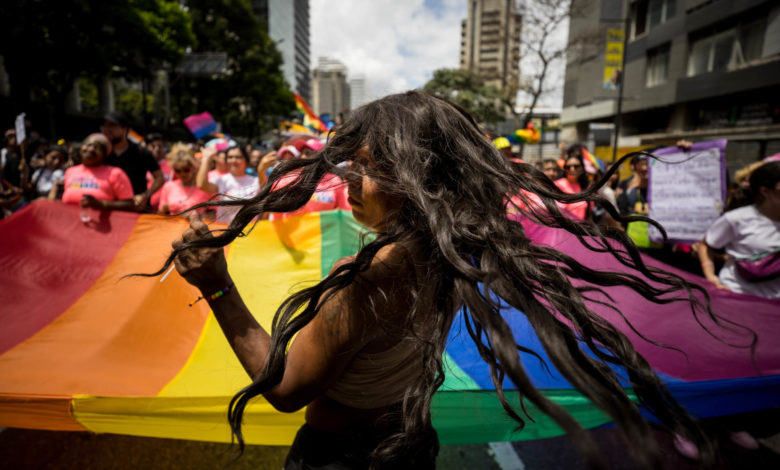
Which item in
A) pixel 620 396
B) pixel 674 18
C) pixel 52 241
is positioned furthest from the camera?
pixel 674 18

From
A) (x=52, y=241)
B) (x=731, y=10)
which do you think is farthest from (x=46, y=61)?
(x=731, y=10)

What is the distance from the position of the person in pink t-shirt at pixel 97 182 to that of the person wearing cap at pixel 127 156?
71 cm

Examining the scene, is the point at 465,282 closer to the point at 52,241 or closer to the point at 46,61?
the point at 52,241

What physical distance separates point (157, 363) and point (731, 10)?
2569cm

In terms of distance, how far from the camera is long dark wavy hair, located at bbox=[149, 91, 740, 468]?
1002 mm

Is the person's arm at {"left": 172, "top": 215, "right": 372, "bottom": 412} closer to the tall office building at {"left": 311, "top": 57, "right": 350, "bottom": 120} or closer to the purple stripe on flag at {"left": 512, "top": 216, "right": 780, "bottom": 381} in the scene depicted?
the purple stripe on flag at {"left": 512, "top": 216, "right": 780, "bottom": 381}

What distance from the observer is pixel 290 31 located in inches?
4033

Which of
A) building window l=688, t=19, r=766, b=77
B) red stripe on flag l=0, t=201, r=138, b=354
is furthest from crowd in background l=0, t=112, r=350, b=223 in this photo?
building window l=688, t=19, r=766, b=77

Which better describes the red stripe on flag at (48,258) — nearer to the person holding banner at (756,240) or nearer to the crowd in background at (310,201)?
the crowd in background at (310,201)

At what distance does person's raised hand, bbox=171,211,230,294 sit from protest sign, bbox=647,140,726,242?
4430mm

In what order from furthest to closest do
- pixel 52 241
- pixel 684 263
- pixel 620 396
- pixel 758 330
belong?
pixel 684 263 → pixel 52 241 → pixel 758 330 → pixel 620 396

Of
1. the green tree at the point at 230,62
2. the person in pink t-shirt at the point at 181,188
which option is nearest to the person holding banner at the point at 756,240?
the person in pink t-shirt at the point at 181,188

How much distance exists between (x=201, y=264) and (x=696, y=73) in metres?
29.0

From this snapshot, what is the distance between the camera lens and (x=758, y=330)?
253cm
